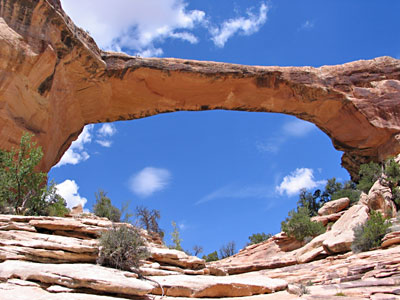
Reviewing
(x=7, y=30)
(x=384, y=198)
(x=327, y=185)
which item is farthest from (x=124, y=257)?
(x=327, y=185)

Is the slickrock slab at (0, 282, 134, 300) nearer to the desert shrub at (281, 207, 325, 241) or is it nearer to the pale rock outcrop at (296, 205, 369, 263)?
the pale rock outcrop at (296, 205, 369, 263)

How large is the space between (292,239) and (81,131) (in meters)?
12.4

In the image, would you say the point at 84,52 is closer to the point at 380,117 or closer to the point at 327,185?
the point at 380,117

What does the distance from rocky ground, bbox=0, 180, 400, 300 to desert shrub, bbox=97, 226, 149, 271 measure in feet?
0.76

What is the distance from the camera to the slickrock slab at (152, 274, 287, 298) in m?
6.30

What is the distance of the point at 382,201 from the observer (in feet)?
48.0

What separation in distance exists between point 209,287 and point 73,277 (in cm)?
251

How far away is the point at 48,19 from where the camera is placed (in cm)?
1423

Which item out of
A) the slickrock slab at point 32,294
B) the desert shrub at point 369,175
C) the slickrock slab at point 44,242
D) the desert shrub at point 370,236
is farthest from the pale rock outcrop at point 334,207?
the slickrock slab at point 32,294

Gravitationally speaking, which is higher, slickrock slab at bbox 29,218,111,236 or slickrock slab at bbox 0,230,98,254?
slickrock slab at bbox 29,218,111,236

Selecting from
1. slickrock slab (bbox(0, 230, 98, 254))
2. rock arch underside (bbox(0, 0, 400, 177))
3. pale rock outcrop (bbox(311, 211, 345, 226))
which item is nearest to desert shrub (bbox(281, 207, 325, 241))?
pale rock outcrop (bbox(311, 211, 345, 226))

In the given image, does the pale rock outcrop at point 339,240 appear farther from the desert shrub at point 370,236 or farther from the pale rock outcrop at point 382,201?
the desert shrub at point 370,236

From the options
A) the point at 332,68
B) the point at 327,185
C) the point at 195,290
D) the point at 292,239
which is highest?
the point at 332,68

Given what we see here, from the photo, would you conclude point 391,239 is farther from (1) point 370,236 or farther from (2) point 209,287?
(2) point 209,287
